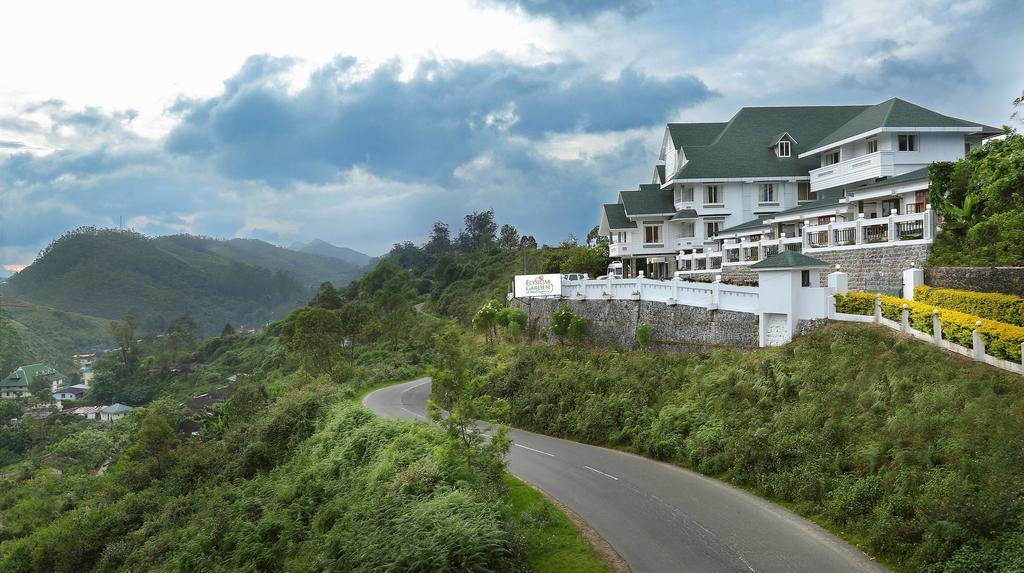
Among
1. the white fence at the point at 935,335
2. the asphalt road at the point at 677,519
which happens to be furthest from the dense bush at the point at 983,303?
the asphalt road at the point at 677,519

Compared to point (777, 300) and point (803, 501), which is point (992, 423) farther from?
point (777, 300)

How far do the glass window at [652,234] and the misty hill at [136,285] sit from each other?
125 meters

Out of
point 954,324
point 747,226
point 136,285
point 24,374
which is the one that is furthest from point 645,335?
point 136,285

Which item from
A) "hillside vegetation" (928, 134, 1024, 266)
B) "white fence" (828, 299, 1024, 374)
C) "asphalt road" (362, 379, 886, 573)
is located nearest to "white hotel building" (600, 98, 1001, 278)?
"hillside vegetation" (928, 134, 1024, 266)

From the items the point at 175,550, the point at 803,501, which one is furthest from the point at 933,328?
the point at 175,550

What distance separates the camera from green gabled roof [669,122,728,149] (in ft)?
132

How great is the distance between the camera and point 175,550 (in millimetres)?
23047

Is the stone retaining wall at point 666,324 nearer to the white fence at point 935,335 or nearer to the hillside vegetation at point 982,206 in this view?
the white fence at point 935,335

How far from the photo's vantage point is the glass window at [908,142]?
29516 millimetres

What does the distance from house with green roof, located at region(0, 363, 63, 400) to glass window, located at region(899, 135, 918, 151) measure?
3988 inches

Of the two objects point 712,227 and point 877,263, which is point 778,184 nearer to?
point 712,227

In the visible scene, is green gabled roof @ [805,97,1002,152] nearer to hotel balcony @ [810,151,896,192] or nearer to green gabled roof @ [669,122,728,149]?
hotel balcony @ [810,151,896,192]

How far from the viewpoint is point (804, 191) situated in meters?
36.3

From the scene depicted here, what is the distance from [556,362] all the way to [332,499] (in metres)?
11.6
